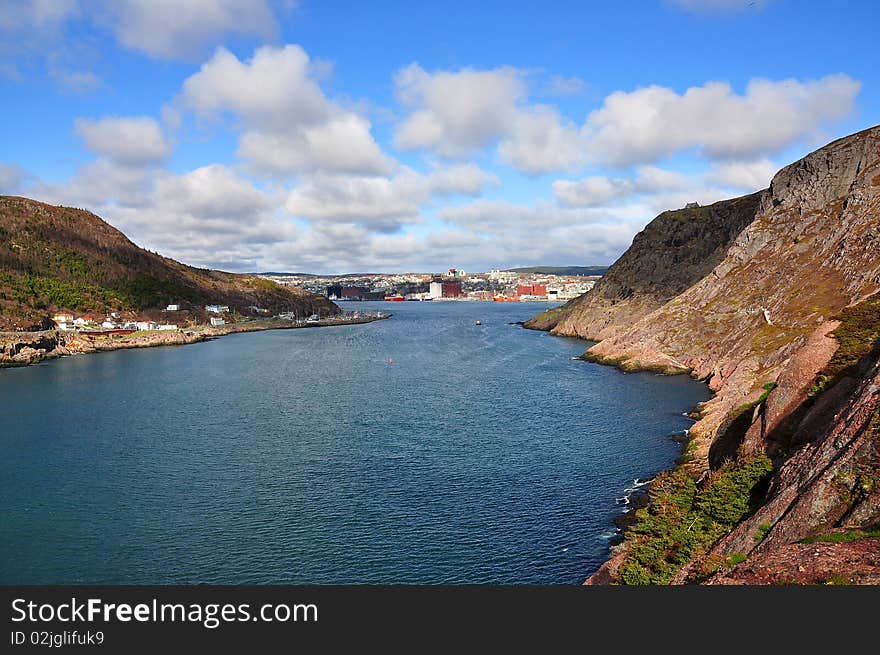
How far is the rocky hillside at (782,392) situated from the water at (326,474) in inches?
248

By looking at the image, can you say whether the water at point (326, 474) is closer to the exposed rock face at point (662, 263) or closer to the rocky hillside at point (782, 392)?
the rocky hillside at point (782, 392)

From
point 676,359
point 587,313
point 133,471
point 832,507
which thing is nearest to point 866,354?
point 832,507

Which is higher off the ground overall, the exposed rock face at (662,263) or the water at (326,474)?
the exposed rock face at (662,263)

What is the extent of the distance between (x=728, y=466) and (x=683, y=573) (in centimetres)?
1541

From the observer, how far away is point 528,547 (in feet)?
138

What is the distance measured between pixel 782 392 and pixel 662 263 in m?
142

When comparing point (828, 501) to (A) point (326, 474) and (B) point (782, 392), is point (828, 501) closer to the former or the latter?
(B) point (782, 392)

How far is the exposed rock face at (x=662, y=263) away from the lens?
165750 mm

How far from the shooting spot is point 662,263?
176625 millimetres

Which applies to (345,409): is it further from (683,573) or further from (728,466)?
(683,573)

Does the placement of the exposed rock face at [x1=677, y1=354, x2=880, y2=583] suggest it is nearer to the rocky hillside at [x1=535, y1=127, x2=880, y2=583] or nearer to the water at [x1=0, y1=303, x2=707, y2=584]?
the rocky hillside at [x1=535, y1=127, x2=880, y2=583]

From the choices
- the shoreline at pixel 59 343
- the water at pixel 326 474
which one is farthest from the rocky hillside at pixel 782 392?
the shoreline at pixel 59 343

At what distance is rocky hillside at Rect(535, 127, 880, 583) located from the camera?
26562mm

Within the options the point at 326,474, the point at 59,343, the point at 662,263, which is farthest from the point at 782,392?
the point at 59,343
